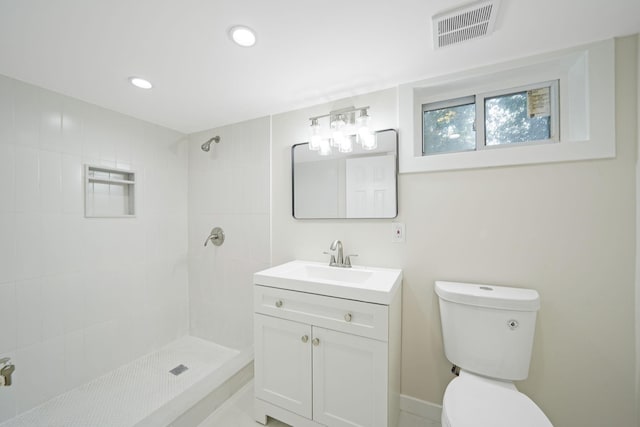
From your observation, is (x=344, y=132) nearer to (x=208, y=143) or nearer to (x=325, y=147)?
(x=325, y=147)

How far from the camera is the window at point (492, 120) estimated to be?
1332 millimetres

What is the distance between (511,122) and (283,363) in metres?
1.92

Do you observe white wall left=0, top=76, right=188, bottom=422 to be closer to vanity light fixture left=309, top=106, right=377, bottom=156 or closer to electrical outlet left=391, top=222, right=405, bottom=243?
vanity light fixture left=309, top=106, right=377, bottom=156

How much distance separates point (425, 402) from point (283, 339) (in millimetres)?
962

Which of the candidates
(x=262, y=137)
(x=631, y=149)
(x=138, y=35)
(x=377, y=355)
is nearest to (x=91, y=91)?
(x=138, y=35)

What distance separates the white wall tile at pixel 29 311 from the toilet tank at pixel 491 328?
2404 millimetres

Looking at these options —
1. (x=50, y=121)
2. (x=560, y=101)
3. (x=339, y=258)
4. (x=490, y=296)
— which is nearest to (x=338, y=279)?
(x=339, y=258)

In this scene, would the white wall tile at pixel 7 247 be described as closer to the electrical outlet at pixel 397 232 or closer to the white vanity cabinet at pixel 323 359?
the white vanity cabinet at pixel 323 359

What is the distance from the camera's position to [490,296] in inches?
45.3

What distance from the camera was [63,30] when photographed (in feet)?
3.38

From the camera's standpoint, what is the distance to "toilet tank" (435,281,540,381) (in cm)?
112

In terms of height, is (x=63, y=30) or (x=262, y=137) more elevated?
(x=63, y=30)

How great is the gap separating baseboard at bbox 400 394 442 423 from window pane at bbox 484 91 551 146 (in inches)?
63.8

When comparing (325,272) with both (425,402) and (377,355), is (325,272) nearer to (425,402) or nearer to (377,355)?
(377,355)
